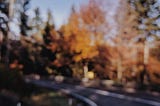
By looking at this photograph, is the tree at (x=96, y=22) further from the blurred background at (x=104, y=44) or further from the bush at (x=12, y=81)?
the bush at (x=12, y=81)

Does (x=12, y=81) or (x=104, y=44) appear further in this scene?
(x=104, y=44)

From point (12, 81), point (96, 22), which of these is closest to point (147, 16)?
point (96, 22)

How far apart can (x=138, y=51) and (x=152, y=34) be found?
5.86 metres

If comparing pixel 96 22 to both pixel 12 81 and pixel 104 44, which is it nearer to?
pixel 104 44

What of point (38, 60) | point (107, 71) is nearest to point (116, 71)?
point (107, 71)

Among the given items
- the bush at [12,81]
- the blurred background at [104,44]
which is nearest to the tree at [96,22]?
the blurred background at [104,44]

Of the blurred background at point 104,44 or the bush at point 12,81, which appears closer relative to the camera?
the bush at point 12,81

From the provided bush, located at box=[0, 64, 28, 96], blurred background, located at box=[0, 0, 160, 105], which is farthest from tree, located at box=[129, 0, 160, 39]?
bush, located at box=[0, 64, 28, 96]

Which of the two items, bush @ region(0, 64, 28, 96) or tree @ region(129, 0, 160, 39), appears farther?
tree @ region(129, 0, 160, 39)

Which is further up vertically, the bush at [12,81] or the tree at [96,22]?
the tree at [96,22]

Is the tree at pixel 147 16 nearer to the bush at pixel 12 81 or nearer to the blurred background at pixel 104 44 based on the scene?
the blurred background at pixel 104 44

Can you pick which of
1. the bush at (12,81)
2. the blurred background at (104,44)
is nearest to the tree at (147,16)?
the blurred background at (104,44)

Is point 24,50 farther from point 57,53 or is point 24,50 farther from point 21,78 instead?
point 21,78

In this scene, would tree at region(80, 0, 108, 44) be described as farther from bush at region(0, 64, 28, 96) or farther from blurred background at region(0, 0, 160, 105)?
bush at region(0, 64, 28, 96)
